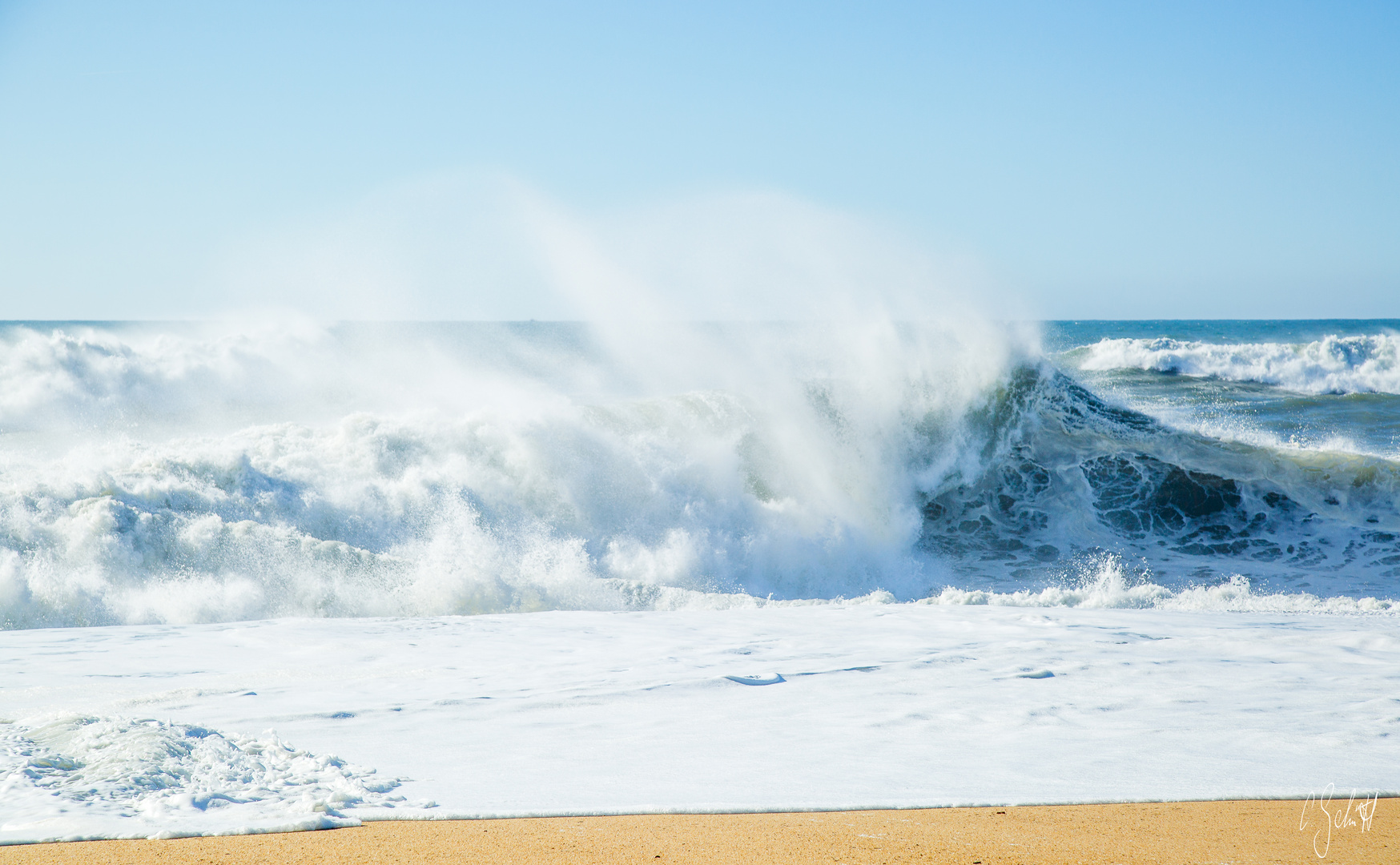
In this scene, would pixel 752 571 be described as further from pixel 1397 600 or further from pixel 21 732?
pixel 21 732

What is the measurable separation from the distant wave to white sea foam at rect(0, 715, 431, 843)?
35591 millimetres

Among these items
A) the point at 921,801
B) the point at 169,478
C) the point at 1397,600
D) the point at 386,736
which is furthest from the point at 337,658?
the point at 1397,600

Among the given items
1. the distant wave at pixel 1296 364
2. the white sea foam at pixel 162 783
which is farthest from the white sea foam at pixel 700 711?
the distant wave at pixel 1296 364

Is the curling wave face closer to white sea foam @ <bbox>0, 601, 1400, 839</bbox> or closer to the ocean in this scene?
the ocean

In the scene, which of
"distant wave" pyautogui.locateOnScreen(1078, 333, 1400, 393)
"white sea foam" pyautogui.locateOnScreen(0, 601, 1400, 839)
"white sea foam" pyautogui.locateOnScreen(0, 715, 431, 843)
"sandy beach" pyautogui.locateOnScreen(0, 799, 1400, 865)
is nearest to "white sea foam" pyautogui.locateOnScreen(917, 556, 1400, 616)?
"white sea foam" pyautogui.locateOnScreen(0, 601, 1400, 839)

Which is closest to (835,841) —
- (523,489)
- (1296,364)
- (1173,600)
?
(1173,600)

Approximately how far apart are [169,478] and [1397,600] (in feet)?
A: 44.5

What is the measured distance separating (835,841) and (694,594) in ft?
19.7

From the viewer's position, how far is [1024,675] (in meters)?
5.38

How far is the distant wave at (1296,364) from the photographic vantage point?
3158 centimetres

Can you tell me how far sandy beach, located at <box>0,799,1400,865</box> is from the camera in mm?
2799

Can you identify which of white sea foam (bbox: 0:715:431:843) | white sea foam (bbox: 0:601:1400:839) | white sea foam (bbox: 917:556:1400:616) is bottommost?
white sea foam (bbox: 917:556:1400:616)

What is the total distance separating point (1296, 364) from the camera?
3334 cm

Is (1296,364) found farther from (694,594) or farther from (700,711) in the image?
(700,711)
